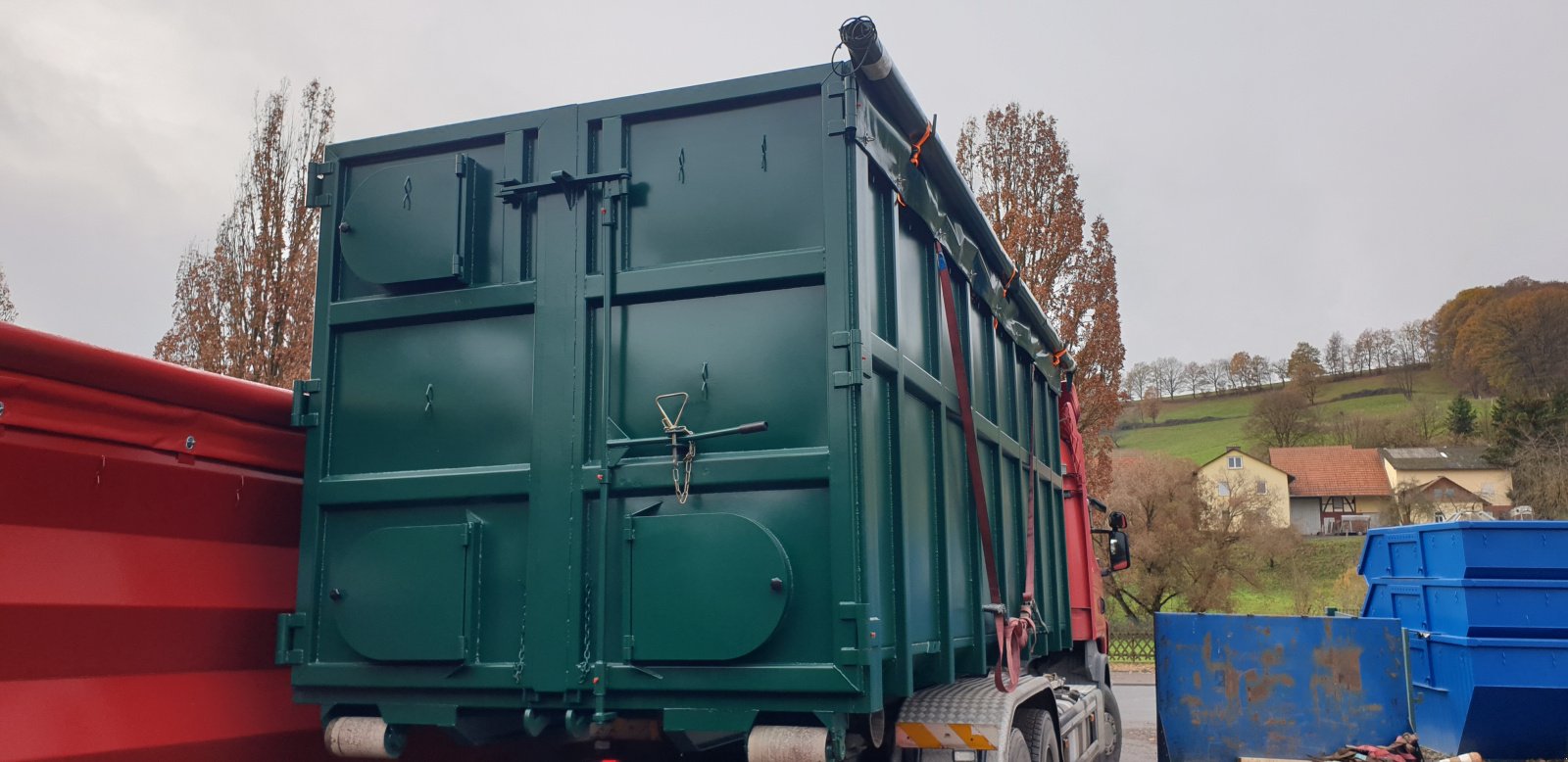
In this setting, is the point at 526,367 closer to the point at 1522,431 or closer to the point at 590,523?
the point at 590,523

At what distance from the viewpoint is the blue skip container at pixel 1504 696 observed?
29.4 feet

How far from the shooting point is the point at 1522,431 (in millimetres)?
48594

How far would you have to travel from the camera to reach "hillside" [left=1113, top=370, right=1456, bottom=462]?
247 ft

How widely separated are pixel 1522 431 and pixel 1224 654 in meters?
50.1

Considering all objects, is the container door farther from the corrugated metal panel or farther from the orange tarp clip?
the orange tarp clip

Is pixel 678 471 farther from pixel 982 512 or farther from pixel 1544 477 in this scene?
pixel 1544 477

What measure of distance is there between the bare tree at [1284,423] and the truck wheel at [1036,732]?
76.2 meters

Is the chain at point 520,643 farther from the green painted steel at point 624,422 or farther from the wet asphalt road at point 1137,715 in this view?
the wet asphalt road at point 1137,715

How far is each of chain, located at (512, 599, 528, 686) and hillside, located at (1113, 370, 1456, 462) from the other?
Result: 72384 millimetres

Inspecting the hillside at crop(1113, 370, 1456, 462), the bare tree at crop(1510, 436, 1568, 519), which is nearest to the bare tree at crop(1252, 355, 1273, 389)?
the hillside at crop(1113, 370, 1456, 462)

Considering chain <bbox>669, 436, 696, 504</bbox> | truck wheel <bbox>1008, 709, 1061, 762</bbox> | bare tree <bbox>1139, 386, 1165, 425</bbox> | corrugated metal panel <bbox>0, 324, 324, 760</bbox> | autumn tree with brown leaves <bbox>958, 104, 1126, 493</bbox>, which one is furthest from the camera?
bare tree <bbox>1139, 386, 1165, 425</bbox>

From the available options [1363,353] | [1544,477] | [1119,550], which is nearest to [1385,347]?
[1363,353]

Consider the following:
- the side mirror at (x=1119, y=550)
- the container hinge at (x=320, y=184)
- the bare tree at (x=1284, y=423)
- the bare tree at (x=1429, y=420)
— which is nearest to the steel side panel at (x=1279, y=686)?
the side mirror at (x=1119, y=550)

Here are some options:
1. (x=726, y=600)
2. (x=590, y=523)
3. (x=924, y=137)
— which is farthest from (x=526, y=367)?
(x=924, y=137)
